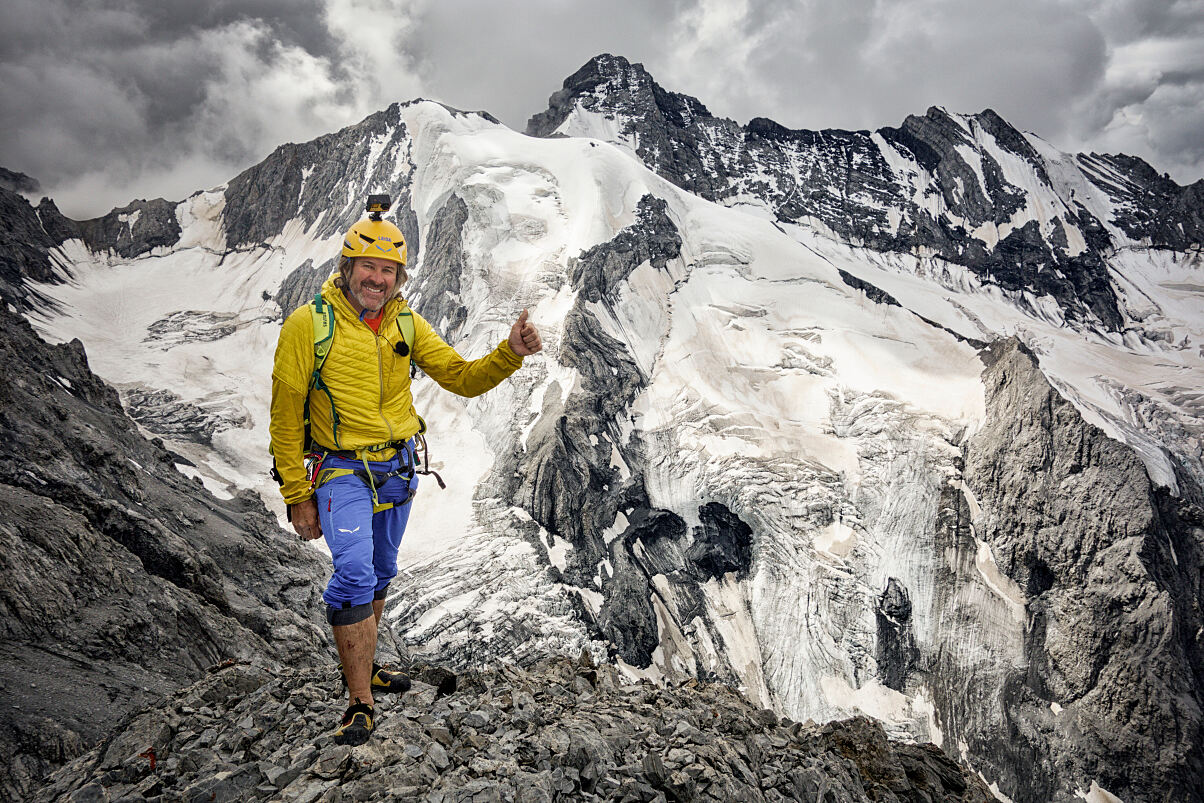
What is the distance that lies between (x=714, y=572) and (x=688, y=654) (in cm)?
653

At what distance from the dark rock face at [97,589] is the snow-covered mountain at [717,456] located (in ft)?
57.3

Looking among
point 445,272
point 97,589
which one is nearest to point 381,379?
point 97,589

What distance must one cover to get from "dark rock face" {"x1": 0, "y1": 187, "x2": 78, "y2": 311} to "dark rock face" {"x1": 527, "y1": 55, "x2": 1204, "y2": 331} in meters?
77.6

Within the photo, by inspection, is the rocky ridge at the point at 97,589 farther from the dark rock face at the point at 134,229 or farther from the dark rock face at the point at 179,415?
the dark rock face at the point at 134,229

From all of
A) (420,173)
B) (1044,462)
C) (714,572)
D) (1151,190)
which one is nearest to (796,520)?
(714,572)

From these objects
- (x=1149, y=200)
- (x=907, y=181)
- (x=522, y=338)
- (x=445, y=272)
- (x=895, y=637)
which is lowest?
(x=895, y=637)

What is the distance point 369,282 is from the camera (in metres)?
6.50

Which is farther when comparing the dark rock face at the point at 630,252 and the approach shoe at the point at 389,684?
the dark rock face at the point at 630,252

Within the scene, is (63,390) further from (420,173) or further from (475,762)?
(420,173)

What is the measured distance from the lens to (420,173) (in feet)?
253

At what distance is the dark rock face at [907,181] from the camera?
407 feet

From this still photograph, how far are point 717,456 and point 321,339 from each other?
164 ft

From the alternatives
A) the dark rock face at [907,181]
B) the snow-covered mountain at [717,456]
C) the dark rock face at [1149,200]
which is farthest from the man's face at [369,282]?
the dark rock face at [1149,200]

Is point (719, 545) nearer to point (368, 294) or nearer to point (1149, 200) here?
point (368, 294)
